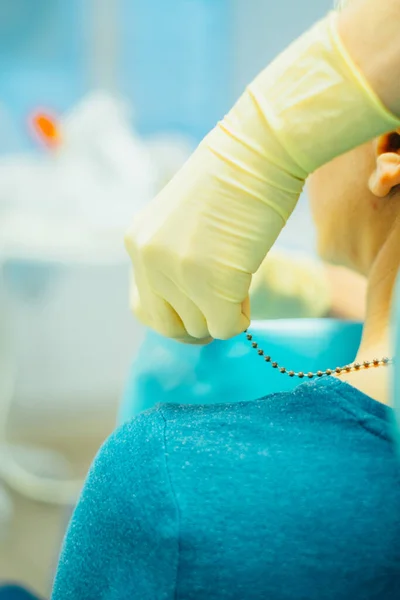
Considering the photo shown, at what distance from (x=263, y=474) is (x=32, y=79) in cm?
249

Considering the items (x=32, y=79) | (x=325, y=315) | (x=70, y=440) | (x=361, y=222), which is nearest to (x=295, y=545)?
(x=361, y=222)

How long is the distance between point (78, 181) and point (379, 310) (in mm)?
1388

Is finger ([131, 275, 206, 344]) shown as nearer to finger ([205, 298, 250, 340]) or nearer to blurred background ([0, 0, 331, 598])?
finger ([205, 298, 250, 340])

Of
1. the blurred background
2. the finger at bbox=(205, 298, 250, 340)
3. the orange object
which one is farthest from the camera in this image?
the orange object

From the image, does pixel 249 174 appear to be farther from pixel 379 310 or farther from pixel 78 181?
pixel 78 181

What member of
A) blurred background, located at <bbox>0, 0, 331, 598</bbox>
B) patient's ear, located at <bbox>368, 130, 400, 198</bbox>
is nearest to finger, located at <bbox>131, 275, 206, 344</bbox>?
patient's ear, located at <bbox>368, 130, 400, 198</bbox>

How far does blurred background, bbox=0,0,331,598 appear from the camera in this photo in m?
1.93

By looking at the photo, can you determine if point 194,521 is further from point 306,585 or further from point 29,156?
point 29,156

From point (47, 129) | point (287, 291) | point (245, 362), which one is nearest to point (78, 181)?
point (47, 129)

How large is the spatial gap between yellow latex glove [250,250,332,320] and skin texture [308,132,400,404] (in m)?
0.26

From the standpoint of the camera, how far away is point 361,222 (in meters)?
0.77

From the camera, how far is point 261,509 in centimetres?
57

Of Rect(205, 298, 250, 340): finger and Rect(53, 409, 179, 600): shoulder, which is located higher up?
Rect(205, 298, 250, 340): finger

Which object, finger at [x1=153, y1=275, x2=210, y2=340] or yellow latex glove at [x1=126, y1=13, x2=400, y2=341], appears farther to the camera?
finger at [x1=153, y1=275, x2=210, y2=340]
